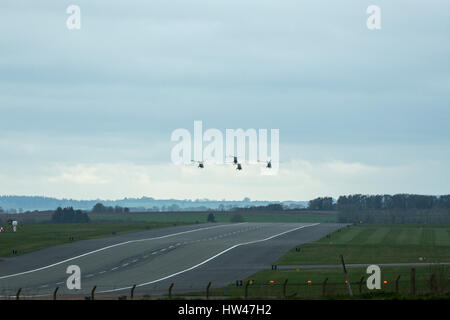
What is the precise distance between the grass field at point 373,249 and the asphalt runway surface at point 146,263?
370 cm

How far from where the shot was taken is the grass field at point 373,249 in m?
89.8

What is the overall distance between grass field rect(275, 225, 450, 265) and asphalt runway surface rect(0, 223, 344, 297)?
146 inches

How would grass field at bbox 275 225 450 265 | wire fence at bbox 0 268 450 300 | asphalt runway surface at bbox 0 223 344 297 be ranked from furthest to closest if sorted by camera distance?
grass field at bbox 275 225 450 265
asphalt runway surface at bbox 0 223 344 297
wire fence at bbox 0 268 450 300

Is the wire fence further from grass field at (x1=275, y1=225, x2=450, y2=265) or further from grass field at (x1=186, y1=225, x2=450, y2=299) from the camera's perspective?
grass field at (x1=275, y1=225, x2=450, y2=265)

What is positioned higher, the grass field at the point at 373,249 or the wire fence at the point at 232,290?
the grass field at the point at 373,249

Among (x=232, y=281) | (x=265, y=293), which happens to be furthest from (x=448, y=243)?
(x=265, y=293)

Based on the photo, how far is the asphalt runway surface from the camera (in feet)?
213

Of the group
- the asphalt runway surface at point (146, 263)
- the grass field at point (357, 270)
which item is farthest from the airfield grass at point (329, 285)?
the asphalt runway surface at point (146, 263)

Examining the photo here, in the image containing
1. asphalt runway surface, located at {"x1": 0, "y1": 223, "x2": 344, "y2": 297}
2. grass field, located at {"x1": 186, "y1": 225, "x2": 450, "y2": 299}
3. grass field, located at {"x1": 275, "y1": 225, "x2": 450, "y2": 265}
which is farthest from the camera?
grass field, located at {"x1": 275, "y1": 225, "x2": 450, "y2": 265}

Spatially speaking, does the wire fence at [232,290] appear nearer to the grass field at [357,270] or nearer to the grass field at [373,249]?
the grass field at [357,270]

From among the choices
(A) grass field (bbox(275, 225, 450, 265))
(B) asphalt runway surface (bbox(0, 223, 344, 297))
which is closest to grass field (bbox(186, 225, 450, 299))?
(A) grass field (bbox(275, 225, 450, 265))
